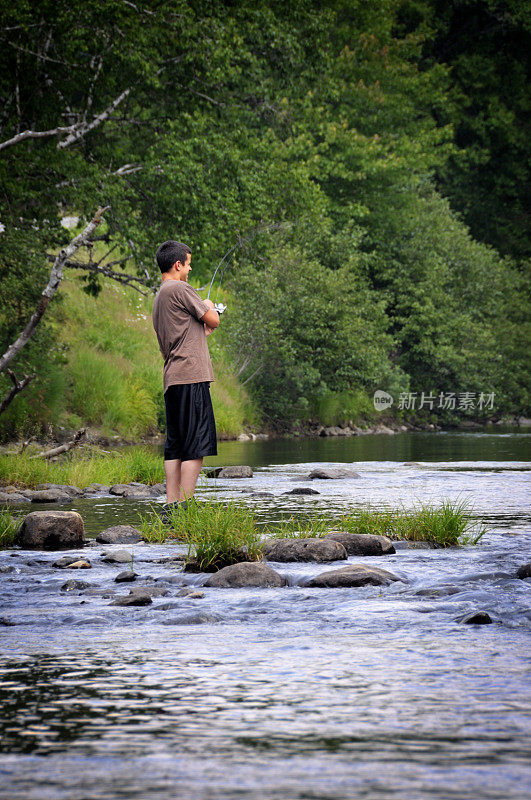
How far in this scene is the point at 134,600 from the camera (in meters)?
6.55

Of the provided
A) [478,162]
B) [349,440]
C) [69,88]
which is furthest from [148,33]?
[478,162]

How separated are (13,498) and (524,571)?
7811 millimetres

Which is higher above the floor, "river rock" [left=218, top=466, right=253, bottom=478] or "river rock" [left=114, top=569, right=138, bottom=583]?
"river rock" [left=218, top=466, right=253, bottom=478]

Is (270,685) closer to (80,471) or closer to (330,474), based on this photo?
(80,471)

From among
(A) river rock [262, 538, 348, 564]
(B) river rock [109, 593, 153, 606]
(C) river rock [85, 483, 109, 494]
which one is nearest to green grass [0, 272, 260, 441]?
(C) river rock [85, 483, 109, 494]

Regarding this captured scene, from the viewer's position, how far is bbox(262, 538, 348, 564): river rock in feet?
27.1

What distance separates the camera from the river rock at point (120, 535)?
9.67m

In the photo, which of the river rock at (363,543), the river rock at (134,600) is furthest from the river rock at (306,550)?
the river rock at (134,600)

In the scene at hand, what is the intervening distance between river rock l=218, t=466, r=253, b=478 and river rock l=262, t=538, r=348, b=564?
29.2 feet

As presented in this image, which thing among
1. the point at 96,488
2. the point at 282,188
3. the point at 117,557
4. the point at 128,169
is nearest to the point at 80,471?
the point at 96,488

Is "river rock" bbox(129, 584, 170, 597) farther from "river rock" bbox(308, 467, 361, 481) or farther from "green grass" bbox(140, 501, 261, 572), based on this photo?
"river rock" bbox(308, 467, 361, 481)

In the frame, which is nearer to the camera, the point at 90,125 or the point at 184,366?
the point at 184,366

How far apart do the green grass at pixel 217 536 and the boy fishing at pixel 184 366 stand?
433mm

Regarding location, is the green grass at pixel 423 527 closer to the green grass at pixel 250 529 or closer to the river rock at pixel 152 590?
the green grass at pixel 250 529
